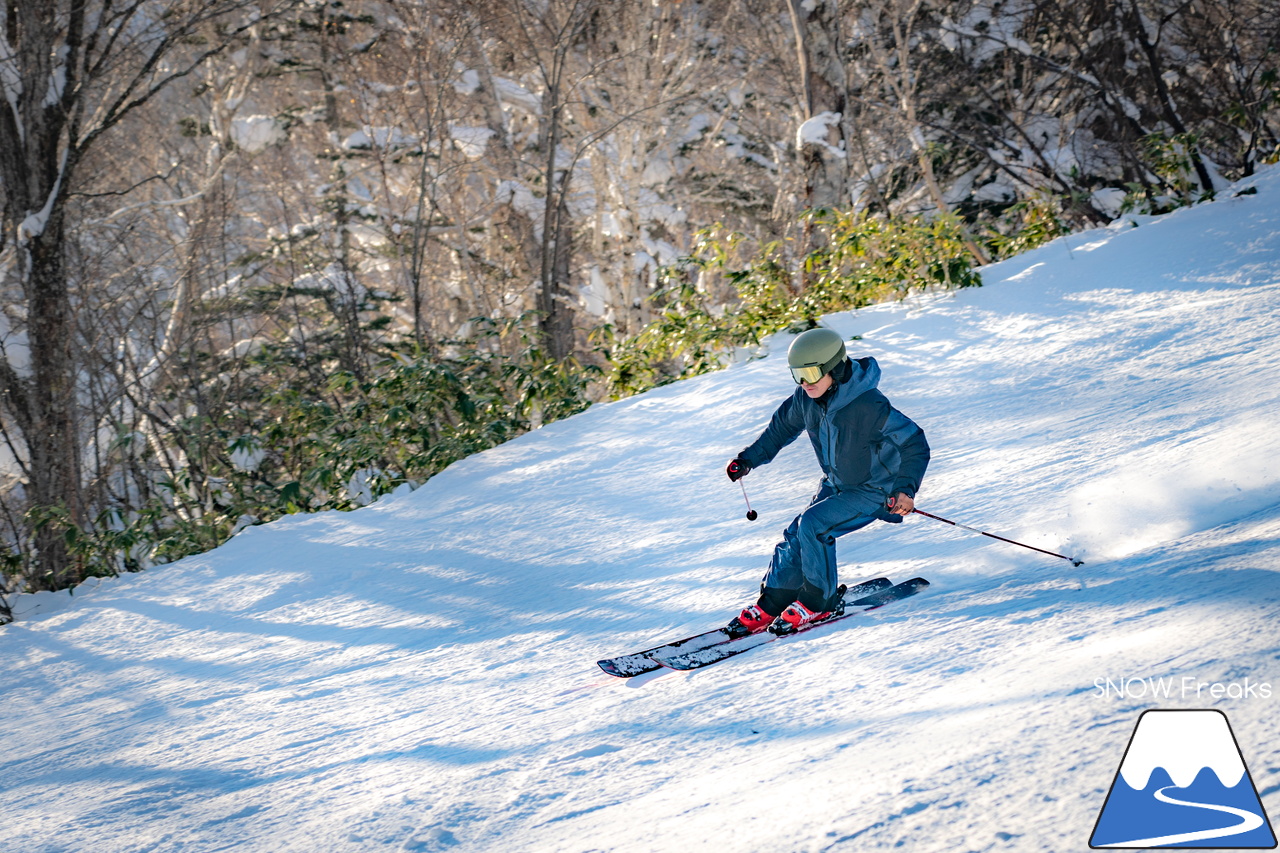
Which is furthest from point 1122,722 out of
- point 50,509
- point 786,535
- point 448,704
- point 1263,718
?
point 50,509

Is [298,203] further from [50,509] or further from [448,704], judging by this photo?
[448,704]

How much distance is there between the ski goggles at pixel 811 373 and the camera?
10.3 feet

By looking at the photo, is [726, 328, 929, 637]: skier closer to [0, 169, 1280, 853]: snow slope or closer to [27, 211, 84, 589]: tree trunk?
[0, 169, 1280, 853]: snow slope

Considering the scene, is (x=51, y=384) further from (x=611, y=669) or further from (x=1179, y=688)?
(x=1179, y=688)

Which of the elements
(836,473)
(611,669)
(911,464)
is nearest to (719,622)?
(611,669)

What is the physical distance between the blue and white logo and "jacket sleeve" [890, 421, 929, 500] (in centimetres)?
128

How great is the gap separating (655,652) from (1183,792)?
1769 mm

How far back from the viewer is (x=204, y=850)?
2.39 metres

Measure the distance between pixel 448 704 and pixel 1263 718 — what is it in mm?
2485

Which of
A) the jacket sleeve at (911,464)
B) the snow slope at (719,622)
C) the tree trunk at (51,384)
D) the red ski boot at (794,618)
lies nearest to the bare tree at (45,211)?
the tree trunk at (51,384)

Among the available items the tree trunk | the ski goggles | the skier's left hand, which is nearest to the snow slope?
the skier's left hand

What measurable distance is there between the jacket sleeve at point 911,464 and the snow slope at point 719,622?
1.49 feet

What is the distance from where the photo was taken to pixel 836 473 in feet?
10.8

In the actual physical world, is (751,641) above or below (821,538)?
below
